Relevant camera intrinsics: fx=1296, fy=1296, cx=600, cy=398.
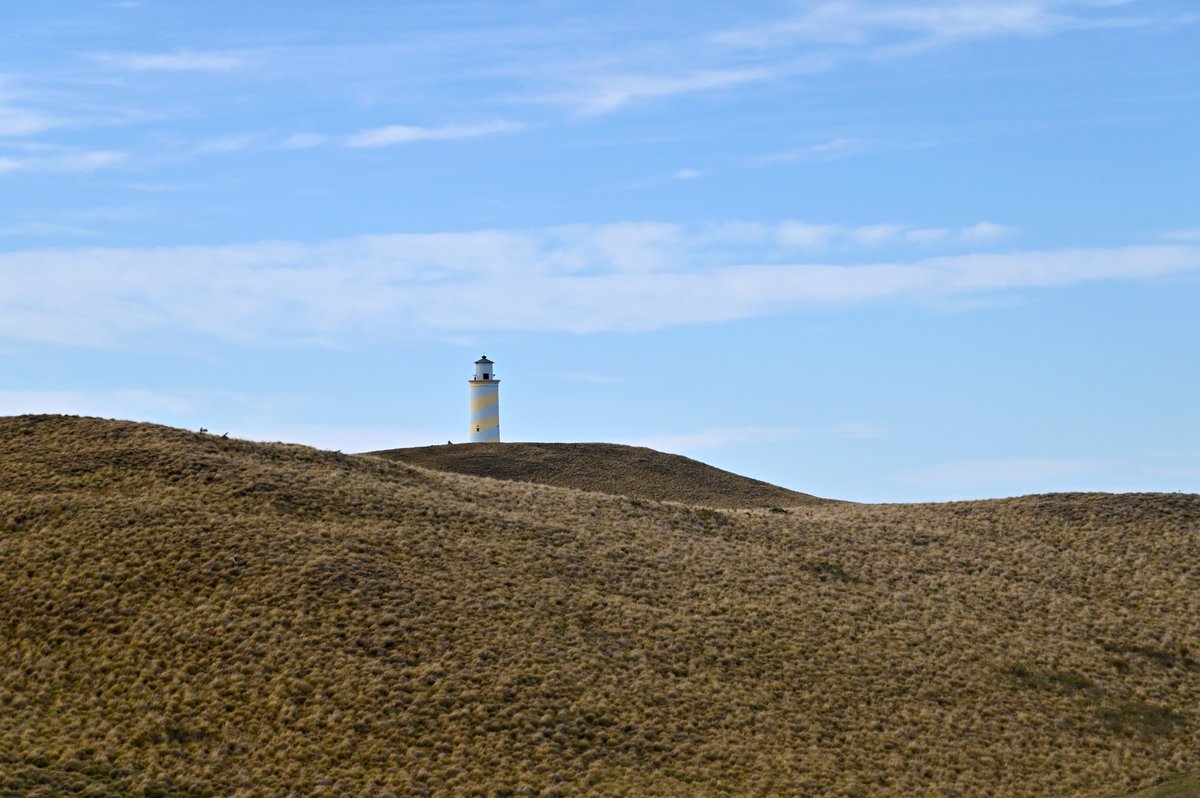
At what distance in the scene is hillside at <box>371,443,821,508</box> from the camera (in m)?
54.1

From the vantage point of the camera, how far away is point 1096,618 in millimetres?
34312

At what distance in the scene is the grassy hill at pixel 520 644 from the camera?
76.6 feet

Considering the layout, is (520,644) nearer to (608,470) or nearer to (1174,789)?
(1174,789)

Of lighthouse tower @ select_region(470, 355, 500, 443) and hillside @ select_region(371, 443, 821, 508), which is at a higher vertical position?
lighthouse tower @ select_region(470, 355, 500, 443)

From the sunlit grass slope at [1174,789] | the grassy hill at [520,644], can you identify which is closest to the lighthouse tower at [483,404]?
the grassy hill at [520,644]

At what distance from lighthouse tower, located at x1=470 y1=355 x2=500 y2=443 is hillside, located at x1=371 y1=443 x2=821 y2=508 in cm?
219

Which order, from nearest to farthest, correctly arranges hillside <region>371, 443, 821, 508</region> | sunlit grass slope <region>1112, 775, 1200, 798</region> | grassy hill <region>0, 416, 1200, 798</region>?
grassy hill <region>0, 416, 1200, 798</region>
sunlit grass slope <region>1112, 775, 1200, 798</region>
hillside <region>371, 443, 821, 508</region>

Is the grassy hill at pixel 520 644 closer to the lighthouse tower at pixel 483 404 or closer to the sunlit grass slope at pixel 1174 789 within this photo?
the sunlit grass slope at pixel 1174 789

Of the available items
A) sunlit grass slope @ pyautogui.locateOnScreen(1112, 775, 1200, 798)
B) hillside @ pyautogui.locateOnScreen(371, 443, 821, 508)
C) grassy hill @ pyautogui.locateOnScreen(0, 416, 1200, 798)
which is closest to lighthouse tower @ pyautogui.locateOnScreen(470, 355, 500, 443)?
hillside @ pyautogui.locateOnScreen(371, 443, 821, 508)

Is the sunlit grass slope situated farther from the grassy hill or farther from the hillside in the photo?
the hillside

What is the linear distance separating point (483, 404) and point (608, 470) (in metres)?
8.48

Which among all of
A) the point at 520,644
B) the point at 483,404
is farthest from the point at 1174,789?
the point at 483,404

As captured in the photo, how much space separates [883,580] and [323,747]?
17.8 m

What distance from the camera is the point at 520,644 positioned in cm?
2742
